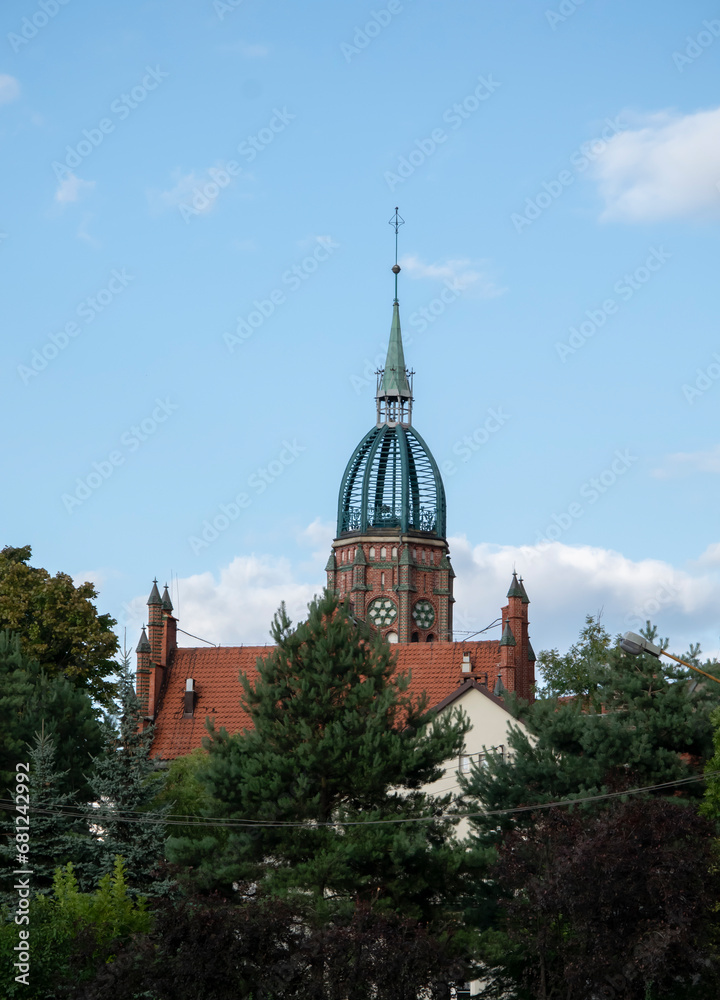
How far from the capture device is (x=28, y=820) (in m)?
40.4

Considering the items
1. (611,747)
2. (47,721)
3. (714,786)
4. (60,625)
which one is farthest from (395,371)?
(714,786)

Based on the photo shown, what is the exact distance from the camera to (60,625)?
54875 mm

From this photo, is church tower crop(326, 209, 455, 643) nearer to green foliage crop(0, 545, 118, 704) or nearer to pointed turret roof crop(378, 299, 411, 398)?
pointed turret roof crop(378, 299, 411, 398)

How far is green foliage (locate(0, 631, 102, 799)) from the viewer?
43.8 metres

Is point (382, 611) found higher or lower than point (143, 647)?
higher

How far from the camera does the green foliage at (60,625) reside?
5459 cm

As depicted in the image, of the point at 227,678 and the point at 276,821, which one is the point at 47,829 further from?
the point at 227,678

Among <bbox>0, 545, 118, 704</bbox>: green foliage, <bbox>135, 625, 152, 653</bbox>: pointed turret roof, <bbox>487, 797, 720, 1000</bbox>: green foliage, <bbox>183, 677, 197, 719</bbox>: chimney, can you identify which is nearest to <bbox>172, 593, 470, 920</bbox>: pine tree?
<bbox>487, 797, 720, 1000</bbox>: green foliage

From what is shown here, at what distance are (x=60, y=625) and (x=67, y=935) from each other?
76.5 ft

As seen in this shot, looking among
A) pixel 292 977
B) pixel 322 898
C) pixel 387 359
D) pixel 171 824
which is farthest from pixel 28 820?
pixel 387 359

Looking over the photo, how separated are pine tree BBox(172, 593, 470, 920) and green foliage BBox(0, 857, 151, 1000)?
2043mm

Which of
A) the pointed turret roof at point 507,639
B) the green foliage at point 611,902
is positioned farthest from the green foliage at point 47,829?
the pointed turret roof at point 507,639

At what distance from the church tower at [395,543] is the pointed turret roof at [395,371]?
2.07m

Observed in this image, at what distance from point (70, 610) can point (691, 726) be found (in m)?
24.2
